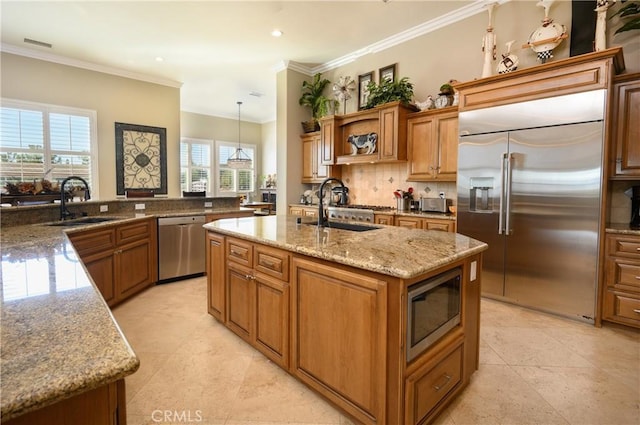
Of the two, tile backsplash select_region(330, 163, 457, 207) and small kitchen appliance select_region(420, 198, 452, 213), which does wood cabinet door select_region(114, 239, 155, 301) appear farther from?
small kitchen appliance select_region(420, 198, 452, 213)

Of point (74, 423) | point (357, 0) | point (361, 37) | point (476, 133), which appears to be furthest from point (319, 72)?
point (74, 423)

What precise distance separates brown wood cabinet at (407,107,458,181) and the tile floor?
185cm

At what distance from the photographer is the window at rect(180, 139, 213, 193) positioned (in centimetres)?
826

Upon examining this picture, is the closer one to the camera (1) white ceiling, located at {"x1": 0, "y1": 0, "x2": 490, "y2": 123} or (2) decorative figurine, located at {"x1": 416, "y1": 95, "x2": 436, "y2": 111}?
(1) white ceiling, located at {"x1": 0, "y1": 0, "x2": 490, "y2": 123}

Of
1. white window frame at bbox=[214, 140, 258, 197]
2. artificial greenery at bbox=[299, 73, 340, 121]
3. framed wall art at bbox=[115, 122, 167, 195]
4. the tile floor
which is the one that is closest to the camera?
the tile floor

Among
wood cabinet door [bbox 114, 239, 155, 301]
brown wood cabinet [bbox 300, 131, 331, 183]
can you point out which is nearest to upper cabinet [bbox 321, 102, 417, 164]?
brown wood cabinet [bbox 300, 131, 331, 183]

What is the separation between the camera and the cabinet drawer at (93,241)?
8.64 ft

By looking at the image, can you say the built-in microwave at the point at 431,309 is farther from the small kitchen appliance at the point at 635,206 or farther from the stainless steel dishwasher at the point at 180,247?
the stainless steel dishwasher at the point at 180,247

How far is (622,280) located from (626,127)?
1317 mm

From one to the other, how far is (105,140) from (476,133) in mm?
5793

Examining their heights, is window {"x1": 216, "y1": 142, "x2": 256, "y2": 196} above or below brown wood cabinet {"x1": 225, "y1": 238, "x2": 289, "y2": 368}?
above

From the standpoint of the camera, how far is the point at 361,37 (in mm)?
4547

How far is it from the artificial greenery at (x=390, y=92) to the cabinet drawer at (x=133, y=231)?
3.37 m

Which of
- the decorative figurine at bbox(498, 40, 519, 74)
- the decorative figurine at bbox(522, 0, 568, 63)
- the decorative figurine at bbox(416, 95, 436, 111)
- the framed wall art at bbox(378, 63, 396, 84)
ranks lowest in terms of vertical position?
the decorative figurine at bbox(416, 95, 436, 111)
